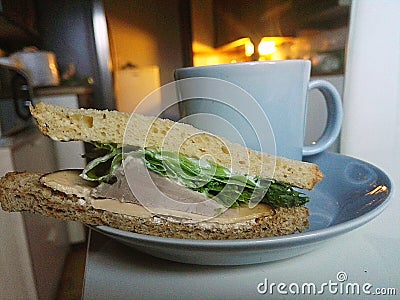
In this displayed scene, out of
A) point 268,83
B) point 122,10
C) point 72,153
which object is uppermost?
point 122,10

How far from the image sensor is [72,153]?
1.18 m

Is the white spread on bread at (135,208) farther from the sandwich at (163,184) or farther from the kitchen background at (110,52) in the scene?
the kitchen background at (110,52)

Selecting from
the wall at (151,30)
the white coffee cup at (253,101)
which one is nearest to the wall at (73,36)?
the wall at (151,30)

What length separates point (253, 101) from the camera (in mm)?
398

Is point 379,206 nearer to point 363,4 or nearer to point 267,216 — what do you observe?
point 267,216

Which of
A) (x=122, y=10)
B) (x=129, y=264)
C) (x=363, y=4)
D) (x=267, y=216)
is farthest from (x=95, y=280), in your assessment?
(x=122, y=10)

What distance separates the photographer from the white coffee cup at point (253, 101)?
39 cm

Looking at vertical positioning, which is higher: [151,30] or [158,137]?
[151,30]

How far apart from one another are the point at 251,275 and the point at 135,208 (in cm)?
12

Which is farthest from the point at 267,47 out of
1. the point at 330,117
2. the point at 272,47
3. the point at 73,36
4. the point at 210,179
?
the point at 73,36

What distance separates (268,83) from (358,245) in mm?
200

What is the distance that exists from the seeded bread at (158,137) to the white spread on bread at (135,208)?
0.12 ft

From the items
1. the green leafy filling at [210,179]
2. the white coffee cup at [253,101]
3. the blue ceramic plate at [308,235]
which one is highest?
the white coffee cup at [253,101]

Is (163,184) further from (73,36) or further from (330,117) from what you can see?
(73,36)
